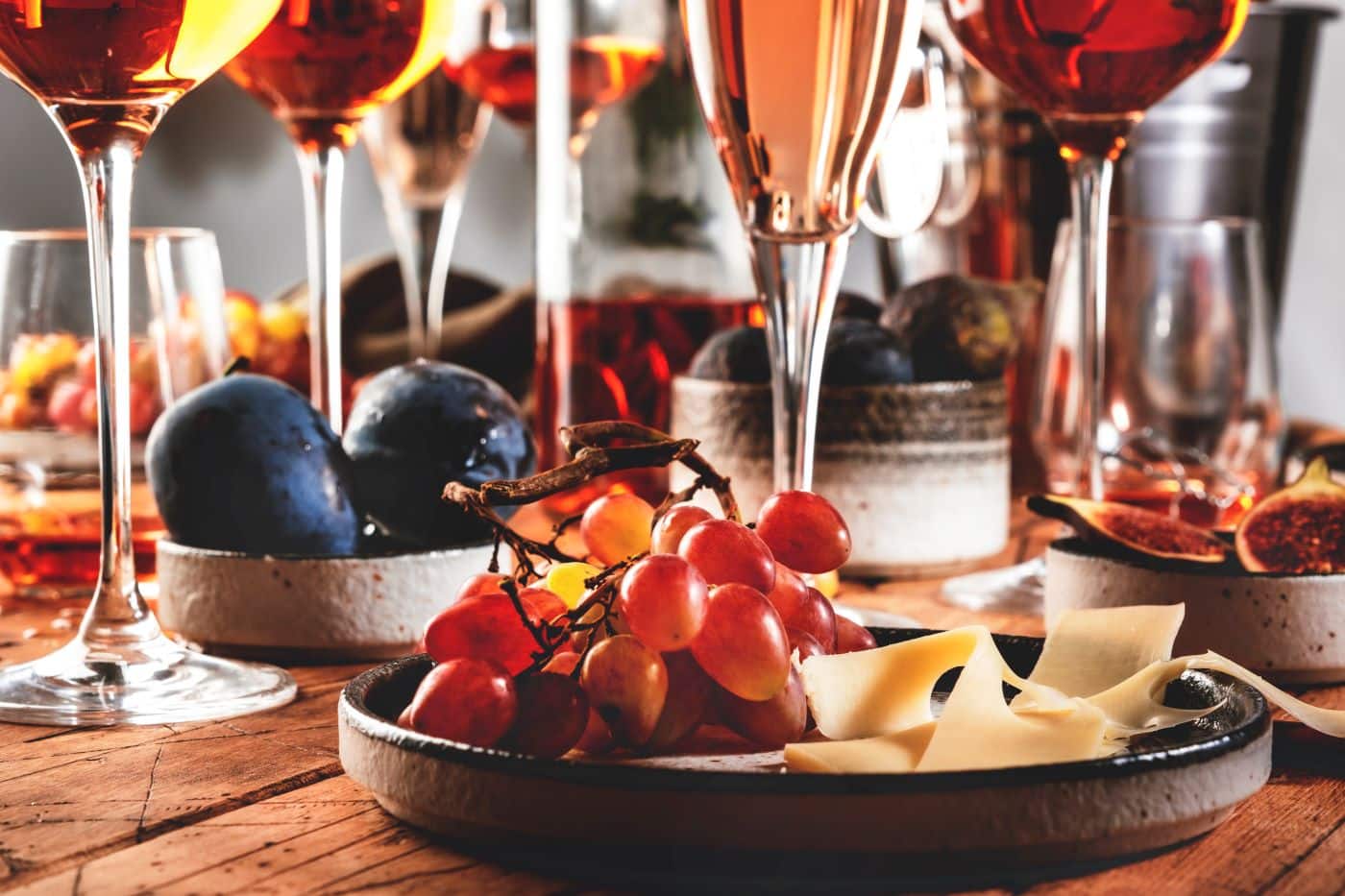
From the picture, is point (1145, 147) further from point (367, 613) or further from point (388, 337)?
point (367, 613)

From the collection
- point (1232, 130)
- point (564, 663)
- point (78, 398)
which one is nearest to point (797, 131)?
point (564, 663)

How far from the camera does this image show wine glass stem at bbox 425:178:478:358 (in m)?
1.87

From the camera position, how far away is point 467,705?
535mm

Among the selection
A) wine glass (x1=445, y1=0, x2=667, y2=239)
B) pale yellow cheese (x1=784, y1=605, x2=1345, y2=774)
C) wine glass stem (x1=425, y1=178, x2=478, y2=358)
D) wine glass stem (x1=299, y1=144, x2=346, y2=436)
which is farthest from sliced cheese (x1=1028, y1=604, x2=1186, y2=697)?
wine glass stem (x1=425, y1=178, x2=478, y2=358)

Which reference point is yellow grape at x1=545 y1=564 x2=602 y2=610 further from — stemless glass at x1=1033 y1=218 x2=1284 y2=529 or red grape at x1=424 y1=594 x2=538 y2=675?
stemless glass at x1=1033 y1=218 x2=1284 y2=529

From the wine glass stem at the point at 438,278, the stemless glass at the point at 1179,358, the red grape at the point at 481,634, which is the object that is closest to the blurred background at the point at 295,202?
the wine glass stem at the point at 438,278

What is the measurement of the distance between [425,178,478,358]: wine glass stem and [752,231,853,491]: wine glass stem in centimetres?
94

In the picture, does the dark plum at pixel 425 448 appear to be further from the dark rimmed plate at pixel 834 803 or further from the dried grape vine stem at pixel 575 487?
the dark rimmed plate at pixel 834 803

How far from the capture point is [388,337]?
1968 mm

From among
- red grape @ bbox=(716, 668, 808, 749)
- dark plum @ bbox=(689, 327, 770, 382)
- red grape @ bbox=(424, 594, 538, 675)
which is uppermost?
dark plum @ bbox=(689, 327, 770, 382)

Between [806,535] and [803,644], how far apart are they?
54 millimetres

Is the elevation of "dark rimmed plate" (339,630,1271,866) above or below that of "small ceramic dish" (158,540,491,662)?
above

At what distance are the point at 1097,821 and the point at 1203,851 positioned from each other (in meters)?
0.07

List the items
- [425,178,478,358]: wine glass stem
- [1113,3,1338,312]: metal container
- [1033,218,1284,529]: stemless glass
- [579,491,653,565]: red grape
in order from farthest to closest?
[425,178,478,358]: wine glass stem → [1113,3,1338,312]: metal container → [1033,218,1284,529]: stemless glass → [579,491,653,565]: red grape
